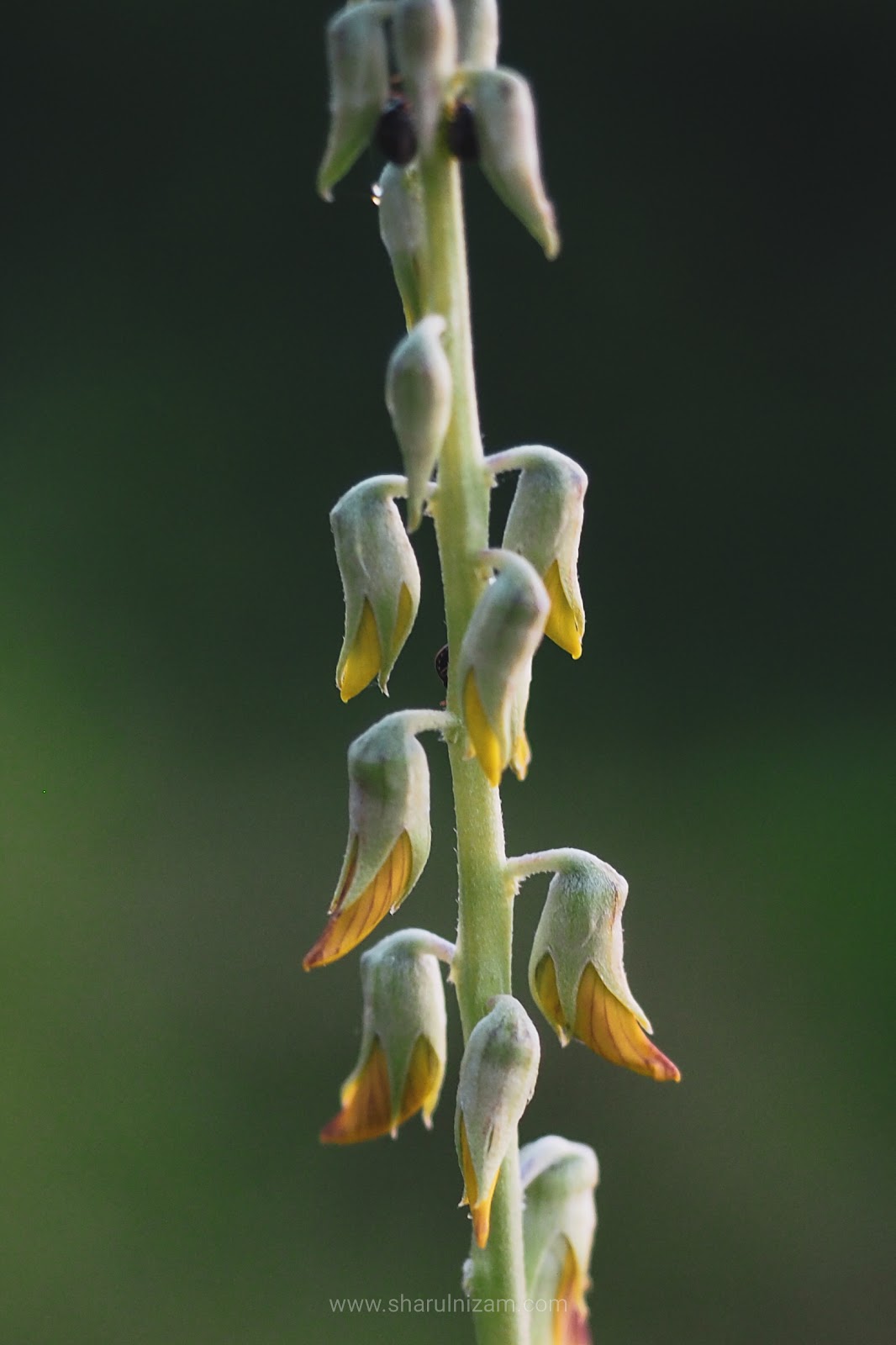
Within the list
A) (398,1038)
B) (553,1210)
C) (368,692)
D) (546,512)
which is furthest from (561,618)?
(368,692)

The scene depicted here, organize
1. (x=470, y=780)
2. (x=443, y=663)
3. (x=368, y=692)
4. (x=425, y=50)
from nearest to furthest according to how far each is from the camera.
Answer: (x=425, y=50), (x=470, y=780), (x=443, y=663), (x=368, y=692)

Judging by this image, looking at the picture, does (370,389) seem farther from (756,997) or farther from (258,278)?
(756,997)

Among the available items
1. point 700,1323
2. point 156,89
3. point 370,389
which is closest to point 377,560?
point 700,1323

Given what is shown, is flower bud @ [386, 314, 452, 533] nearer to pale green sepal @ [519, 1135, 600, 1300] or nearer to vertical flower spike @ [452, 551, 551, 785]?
vertical flower spike @ [452, 551, 551, 785]

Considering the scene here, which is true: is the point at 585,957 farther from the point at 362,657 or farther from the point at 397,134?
the point at 397,134

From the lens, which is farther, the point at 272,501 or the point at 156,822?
the point at 272,501

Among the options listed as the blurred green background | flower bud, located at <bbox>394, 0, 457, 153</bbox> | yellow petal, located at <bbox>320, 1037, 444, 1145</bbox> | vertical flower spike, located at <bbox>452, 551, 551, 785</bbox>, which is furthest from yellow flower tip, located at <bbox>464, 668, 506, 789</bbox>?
the blurred green background

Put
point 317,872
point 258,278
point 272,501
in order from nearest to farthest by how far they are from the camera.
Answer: point 317,872 < point 272,501 < point 258,278
